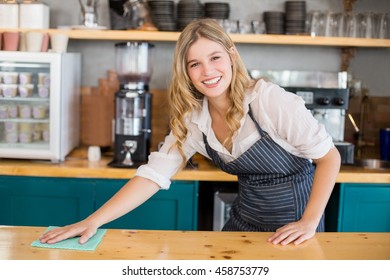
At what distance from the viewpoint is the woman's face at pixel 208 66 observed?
6.43 ft

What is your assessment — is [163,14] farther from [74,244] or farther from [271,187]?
[74,244]

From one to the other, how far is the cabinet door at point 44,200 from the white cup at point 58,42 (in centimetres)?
75

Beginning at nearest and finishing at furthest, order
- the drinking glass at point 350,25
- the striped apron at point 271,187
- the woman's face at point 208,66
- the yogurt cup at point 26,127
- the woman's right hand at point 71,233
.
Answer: the woman's right hand at point 71,233, the woman's face at point 208,66, the striped apron at point 271,187, the yogurt cup at point 26,127, the drinking glass at point 350,25

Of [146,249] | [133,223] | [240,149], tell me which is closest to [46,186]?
[133,223]

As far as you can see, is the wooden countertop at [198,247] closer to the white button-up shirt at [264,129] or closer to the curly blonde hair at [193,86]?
the white button-up shirt at [264,129]

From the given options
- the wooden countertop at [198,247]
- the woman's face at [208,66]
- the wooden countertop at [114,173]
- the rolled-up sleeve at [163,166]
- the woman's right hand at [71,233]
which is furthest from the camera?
the wooden countertop at [114,173]

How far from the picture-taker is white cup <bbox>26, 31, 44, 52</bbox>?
340 cm

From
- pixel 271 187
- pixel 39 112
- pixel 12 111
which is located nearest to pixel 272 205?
pixel 271 187

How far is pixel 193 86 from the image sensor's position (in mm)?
2119

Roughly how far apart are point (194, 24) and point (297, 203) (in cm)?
79

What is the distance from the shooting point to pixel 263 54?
13.0 feet

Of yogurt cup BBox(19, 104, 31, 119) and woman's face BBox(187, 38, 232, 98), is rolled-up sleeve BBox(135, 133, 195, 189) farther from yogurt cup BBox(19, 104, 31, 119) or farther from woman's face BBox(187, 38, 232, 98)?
yogurt cup BBox(19, 104, 31, 119)

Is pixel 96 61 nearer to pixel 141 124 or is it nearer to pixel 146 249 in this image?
pixel 141 124

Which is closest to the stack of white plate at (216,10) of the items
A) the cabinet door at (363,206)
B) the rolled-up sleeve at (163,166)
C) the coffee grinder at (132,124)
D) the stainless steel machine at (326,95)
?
Answer: the stainless steel machine at (326,95)
